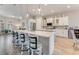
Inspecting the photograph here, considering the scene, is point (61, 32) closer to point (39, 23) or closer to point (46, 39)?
point (46, 39)

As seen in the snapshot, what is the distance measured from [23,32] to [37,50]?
0.47 m

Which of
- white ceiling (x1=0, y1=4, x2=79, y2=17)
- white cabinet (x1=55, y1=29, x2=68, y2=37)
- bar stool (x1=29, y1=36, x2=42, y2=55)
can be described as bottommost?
bar stool (x1=29, y1=36, x2=42, y2=55)

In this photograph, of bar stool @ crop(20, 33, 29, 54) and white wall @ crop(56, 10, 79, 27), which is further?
bar stool @ crop(20, 33, 29, 54)

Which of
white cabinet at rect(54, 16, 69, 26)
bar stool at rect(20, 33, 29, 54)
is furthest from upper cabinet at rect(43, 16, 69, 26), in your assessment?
bar stool at rect(20, 33, 29, 54)

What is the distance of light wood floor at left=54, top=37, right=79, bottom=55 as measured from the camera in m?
2.32

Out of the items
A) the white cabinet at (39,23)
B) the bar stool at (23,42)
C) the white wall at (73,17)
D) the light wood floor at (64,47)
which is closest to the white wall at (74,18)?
the white wall at (73,17)

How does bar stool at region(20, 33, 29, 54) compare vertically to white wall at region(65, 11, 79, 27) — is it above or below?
below

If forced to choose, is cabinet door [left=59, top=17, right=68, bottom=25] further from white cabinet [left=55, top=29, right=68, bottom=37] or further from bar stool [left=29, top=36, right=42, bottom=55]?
bar stool [left=29, top=36, right=42, bottom=55]

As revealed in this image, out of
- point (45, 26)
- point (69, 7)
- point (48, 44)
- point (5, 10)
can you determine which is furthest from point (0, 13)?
point (69, 7)

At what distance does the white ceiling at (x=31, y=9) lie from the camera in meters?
2.34

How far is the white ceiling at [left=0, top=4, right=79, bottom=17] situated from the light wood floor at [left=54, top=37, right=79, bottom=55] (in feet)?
1.97

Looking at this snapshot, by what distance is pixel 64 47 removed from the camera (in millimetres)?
2322

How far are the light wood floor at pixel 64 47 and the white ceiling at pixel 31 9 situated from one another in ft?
1.97
